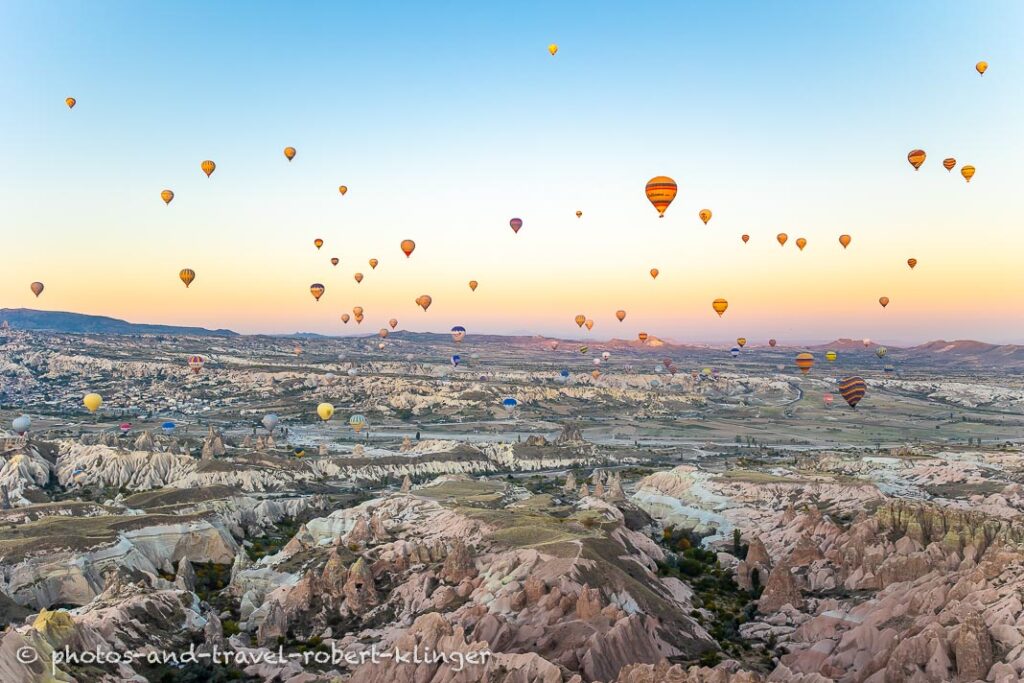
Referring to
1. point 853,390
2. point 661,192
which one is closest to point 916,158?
point 661,192

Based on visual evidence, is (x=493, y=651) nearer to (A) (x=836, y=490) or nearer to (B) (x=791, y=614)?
(B) (x=791, y=614)

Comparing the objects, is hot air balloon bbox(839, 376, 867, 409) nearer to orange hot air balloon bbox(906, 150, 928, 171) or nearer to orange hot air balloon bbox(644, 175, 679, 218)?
orange hot air balloon bbox(906, 150, 928, 171)

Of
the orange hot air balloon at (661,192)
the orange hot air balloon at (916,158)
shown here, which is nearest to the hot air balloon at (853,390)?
the orange hot air balloon at (916,158)

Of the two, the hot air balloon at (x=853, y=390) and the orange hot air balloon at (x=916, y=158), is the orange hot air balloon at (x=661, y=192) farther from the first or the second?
the hot air balloon at (x=853, y=390)

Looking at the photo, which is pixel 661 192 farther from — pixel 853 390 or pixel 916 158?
pixel 853 390

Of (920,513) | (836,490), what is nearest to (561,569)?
(920,513)

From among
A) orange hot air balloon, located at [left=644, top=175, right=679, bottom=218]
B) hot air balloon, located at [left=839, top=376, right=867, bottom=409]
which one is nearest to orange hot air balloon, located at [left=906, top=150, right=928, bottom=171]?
orange hot air balloon, located at [left=644, top=175, right=679, bottom=218]
